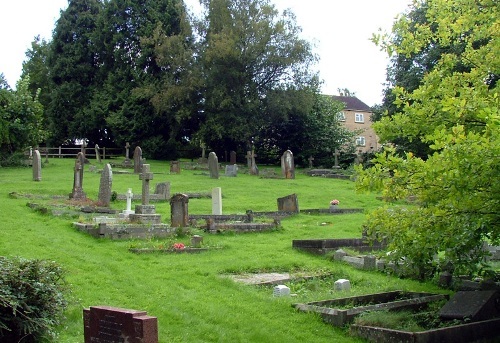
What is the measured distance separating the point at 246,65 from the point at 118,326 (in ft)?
140

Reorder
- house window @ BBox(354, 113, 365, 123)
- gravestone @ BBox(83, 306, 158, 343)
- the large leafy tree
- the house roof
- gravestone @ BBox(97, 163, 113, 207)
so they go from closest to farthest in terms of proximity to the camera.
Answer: gravestone @ BBox(83, 306, 158, 343), gravestone @ BBox(97, 163, 113, 207), the large leafy tree, house window @ BBox(354, 113, 365, 123), the house roof

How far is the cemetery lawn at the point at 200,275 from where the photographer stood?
10625mm

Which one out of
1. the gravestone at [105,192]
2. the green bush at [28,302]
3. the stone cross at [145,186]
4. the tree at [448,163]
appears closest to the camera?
the green bush at [28,302]

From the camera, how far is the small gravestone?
11188mm

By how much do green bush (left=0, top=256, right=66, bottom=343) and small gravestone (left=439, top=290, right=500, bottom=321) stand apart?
6.40m

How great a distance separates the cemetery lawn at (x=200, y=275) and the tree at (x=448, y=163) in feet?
6.69

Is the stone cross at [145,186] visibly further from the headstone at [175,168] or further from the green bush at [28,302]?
the headstone at [175,168]

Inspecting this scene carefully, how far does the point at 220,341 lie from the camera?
32.6 feet

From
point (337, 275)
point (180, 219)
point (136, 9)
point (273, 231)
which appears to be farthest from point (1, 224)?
point (136, 9)

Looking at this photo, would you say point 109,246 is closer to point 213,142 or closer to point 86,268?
point 86,268

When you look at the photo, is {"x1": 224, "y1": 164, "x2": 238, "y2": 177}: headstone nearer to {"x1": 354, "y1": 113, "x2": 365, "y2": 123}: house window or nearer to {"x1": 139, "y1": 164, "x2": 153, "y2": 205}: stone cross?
{"x1": 139, "y1": 164, "x2": 153, "y2": 205}: stone cross

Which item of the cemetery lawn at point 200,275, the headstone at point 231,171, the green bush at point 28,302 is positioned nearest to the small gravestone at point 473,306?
the cemetery lawn at point 200,275

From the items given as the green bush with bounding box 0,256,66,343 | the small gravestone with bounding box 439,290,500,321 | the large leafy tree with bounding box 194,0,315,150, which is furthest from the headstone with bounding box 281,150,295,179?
the green bush with bounding box 0,256,66,343

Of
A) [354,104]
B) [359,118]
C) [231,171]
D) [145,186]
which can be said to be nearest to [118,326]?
[145,186]
